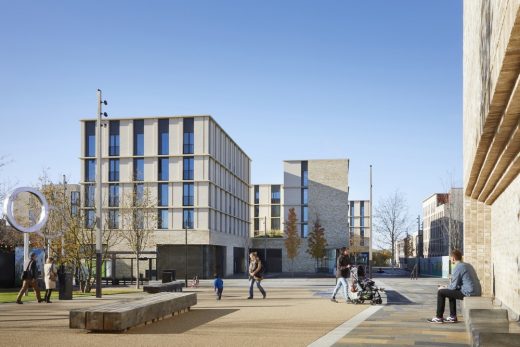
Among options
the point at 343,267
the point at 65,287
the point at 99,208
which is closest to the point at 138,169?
the point at 99,208

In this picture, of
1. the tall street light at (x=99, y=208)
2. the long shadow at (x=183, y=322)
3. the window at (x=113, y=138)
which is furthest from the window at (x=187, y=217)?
the long shadow at (x=183, y=322)

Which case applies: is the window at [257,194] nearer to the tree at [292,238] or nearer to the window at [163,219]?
the tree at [292,238]

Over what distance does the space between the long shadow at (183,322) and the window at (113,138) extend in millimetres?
41917

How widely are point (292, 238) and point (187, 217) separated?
26.2 metres

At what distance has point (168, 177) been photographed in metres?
56.8

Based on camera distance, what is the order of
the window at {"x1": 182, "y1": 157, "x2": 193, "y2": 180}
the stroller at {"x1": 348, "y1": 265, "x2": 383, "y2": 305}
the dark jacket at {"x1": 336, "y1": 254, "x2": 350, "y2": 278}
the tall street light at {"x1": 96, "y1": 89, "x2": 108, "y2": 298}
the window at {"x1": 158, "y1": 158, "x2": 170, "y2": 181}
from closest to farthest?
the stroller at {"x1": 348, "y1": 265, "x2": 383, "y2": 305} → the dark jacket at {"x1": 336, "y1": 254, "x2": 350, "y2": 278} → the tall street light at {"x1": 96, "y1": 89, "x2": 108, "y2": 298} → the window at {"x1": 182, "y1": 157, "x2": 193, "y2": 180} → the window at {"x1": 158, "y1": 158, "x2": 170, "y2": 181}

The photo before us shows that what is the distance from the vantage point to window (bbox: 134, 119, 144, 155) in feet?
187

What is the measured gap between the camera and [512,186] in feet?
42.8

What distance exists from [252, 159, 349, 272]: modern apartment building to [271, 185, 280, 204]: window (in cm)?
2190

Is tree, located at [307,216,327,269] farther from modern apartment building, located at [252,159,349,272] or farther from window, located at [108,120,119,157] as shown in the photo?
window, located at [108,120,119,157]

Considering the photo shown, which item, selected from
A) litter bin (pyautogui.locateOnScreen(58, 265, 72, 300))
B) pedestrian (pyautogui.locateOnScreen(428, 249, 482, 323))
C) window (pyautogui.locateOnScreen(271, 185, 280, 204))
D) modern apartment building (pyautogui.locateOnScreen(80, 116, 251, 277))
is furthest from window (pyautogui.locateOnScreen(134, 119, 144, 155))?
window (pyautogui.locateOnScreen(271, 185, 280, 204))

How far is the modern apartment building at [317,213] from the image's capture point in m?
80.7

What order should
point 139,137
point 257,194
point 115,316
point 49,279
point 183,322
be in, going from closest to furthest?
point 115,316, point 183,322, point 49,279, point 139,137, point 257,194

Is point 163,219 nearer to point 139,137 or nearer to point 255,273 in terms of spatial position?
point 139,137
